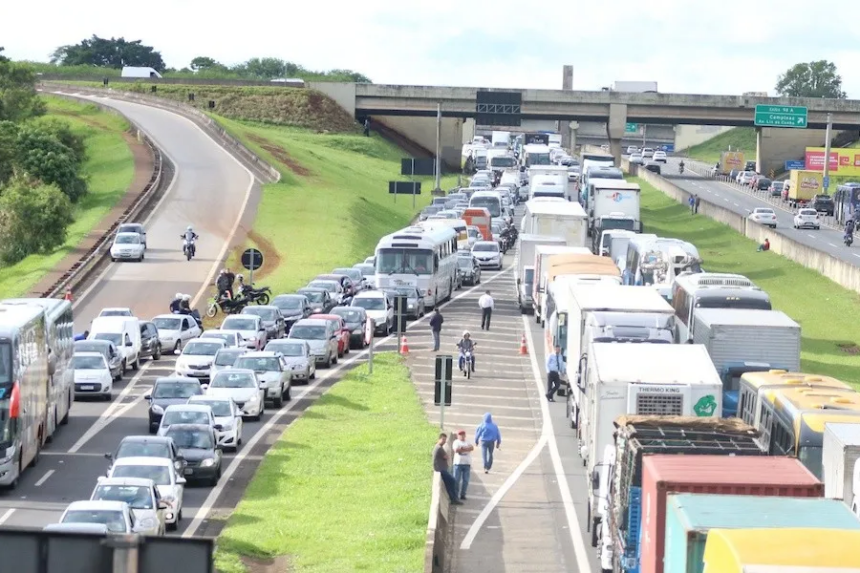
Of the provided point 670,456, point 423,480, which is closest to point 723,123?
point 423,480

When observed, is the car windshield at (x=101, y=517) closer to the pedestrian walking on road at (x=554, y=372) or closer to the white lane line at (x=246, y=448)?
Answer: the white lane line at (x=246, y=448)

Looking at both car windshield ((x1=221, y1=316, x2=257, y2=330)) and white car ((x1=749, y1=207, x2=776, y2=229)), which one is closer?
car windshield ((x1=221, y1=316, x2=257, y2=330))

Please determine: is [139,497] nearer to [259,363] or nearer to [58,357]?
[58,357]

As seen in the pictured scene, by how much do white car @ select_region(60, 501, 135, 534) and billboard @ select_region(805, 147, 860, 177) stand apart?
119 metres

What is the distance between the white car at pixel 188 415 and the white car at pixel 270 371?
7535 mm

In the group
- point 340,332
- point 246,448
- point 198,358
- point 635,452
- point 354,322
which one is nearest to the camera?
point 635,452

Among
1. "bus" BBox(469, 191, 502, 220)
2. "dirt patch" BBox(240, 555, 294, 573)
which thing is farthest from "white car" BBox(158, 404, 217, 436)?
"bus" BBox(469, 191, 502, 220)

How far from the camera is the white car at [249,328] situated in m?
50.5

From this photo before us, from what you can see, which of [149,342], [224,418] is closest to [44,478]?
[224,418]

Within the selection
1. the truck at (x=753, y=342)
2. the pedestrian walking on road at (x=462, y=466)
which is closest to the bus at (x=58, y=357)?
the pedestrian walking on road at (x=462, y=466)

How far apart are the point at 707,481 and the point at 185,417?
16.8 meters

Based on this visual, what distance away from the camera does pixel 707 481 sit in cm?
1925

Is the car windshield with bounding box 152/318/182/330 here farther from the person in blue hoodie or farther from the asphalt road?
the asphalt road

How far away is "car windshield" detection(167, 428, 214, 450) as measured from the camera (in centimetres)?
3259
